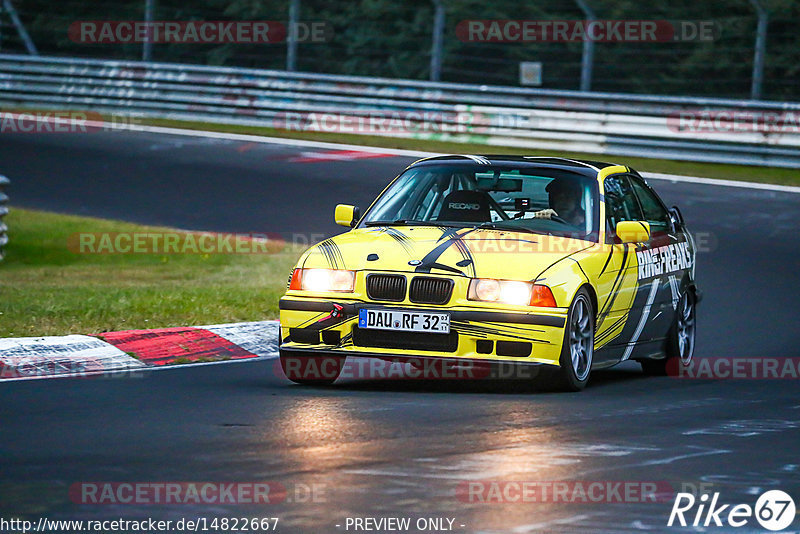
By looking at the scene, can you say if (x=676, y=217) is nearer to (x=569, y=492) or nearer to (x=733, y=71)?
(x=569, y=492)

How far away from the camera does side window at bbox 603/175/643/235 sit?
10305 mm

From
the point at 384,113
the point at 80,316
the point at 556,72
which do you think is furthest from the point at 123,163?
the point at 80,316

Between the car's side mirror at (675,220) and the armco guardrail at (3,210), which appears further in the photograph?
the armco guardrail at (3,210)

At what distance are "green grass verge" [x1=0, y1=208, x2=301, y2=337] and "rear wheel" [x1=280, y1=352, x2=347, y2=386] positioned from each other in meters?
2.24

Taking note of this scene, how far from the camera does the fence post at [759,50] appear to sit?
22.7 metres

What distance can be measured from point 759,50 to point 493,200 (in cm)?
1357

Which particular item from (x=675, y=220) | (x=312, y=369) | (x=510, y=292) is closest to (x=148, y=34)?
(x=675, y=220)

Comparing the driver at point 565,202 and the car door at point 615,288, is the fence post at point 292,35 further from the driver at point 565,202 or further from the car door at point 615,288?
the driver at point 565,202

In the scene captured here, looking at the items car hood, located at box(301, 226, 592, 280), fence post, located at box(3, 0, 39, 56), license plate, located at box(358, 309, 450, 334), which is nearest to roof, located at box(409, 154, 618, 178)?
car hood, located at box(301, 226, 592, 280)

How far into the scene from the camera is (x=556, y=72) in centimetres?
2584

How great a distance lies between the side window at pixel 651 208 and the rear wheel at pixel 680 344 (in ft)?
1.84

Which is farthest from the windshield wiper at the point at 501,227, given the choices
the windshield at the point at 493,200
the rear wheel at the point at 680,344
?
the rear wheel at the point at 680,344

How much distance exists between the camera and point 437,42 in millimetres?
25141

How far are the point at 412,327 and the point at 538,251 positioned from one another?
978mm
